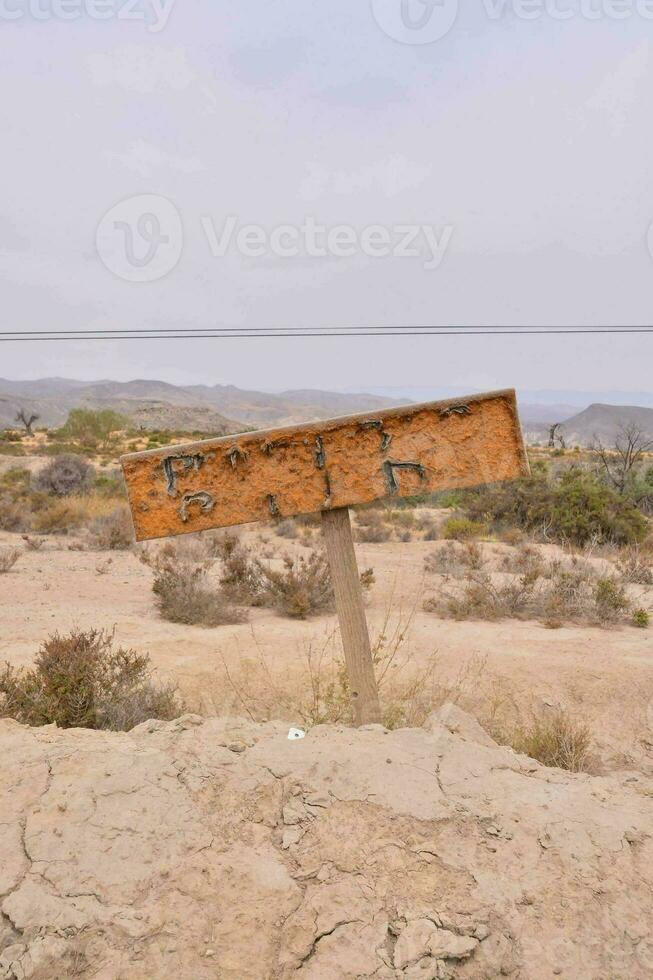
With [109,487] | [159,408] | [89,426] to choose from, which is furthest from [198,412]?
[109,487]

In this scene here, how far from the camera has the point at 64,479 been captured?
16312mm

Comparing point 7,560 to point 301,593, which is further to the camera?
point 7,560

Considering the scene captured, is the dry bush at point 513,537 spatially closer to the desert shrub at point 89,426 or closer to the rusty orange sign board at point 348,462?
the rusty orange sign board at point 348,462

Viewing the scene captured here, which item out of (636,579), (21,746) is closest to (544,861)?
(21,746)

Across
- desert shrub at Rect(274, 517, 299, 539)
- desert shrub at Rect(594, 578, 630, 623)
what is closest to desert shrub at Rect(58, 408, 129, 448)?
desert shrub at Rect(274, 517, 299, 539)

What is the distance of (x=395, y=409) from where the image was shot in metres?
3.07

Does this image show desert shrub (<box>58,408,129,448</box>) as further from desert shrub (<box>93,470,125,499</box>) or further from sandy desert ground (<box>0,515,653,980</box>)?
sandy desert ground (<box>0,515,653,980</box>)

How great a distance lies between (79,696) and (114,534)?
23.7 ft

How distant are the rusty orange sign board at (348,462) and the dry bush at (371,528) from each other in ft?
27.8

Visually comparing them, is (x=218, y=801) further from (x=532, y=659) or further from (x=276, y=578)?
(x=276, y=578)

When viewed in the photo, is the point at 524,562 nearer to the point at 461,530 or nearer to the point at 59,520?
the point at 461,530

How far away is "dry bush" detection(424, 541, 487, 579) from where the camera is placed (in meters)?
8.66

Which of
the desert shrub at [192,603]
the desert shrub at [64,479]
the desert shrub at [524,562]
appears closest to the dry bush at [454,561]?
the desert shrub at [524,562]

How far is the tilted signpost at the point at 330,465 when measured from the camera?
3059 millimetres
